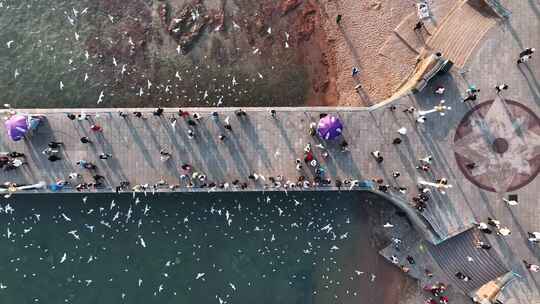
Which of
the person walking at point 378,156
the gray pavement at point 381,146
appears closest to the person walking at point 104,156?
the gray pavement at point 381,146

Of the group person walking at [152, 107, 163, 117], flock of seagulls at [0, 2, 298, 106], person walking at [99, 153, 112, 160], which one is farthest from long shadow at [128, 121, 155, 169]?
flock of seagulls at [0, 2, 298, 106]

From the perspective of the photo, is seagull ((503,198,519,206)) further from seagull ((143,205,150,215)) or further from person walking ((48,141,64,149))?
person walking ((48,141,64,149))

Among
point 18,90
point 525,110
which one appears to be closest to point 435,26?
point 525,110

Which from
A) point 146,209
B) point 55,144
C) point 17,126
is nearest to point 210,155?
point 146,209

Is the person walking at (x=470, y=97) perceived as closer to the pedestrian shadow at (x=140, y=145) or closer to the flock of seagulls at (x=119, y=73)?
the flock of seagulls at (x=119, y=73)

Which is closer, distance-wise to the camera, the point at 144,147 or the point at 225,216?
the point at 144,147

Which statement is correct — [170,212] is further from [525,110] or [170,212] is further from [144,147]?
[525,110]

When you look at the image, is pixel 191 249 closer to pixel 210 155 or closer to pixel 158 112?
pixel 210 155
